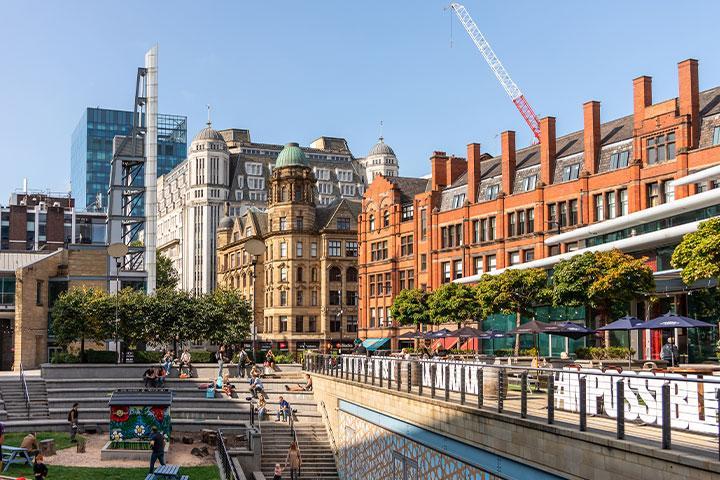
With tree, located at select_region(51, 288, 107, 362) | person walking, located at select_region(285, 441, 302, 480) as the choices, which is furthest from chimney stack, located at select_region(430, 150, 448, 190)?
person walking, located at select_region(285, 441, 302, 480)

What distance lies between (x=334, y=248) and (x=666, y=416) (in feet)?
296

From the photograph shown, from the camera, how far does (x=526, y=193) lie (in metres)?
65.1

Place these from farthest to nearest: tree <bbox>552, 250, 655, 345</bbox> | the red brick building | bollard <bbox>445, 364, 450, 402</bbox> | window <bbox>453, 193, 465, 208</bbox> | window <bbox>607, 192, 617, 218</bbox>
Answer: window <bbox>453, 193, 465, 208</bbox> < window <bbox>607, 192, 617, 218</bbox> < the red brick building < tree <bbox>552, 250, 655, 345</bbox> < bollard <bbox>445, 364, 450, 402</bbox>

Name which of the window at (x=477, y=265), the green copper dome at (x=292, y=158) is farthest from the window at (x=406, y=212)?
the green copper dome at (x=292, y=158)

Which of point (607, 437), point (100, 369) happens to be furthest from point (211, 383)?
point (607, 437)

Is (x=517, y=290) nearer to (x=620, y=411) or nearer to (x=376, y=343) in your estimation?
(x=620, y=411)

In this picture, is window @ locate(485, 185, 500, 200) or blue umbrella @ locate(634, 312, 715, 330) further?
window @ locate(485, 185, 500, 200)

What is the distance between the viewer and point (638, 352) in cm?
4678

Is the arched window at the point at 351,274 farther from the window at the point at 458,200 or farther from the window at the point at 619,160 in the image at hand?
the window at the point at 619,160

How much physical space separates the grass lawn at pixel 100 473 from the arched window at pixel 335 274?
7134 cm

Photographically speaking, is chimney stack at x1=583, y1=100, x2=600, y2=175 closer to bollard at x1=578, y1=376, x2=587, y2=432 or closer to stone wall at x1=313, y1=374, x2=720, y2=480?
stone wall at x1=313, y1=374, x2=720, y2=480

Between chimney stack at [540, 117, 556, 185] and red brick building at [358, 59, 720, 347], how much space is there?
7 centimetres

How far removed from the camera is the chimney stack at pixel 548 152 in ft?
208

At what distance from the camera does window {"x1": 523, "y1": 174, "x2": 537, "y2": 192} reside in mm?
65812
